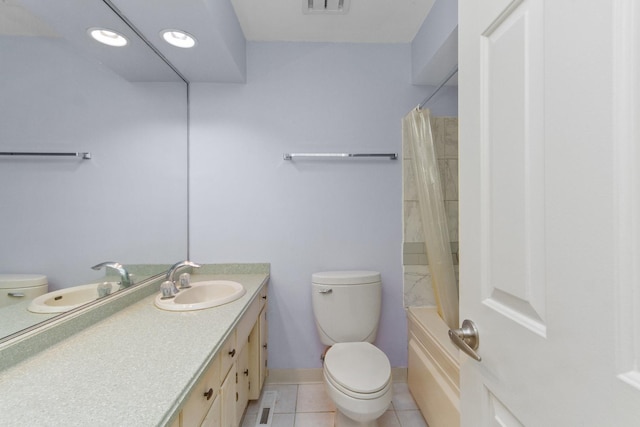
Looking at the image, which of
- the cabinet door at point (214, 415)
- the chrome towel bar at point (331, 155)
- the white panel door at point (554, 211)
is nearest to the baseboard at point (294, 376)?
the cabinet door at point (214, 415)

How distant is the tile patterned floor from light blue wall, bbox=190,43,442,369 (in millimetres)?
156

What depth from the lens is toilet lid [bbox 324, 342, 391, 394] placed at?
4.08 ft

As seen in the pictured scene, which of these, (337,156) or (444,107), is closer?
(337,156)

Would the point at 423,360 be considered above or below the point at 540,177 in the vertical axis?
below

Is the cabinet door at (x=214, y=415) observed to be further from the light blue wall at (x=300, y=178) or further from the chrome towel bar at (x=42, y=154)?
the chrome towel bar at (x=42, y=154)

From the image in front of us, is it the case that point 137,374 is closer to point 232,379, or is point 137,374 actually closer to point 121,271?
point 232,379

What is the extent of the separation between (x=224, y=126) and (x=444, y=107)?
5.35 feet

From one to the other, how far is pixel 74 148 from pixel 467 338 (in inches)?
61.2

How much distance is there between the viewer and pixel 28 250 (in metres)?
0.90

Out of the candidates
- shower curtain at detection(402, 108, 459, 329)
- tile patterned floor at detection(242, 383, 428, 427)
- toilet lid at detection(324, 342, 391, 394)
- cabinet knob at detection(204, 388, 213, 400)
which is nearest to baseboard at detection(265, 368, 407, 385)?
tile patterned floor at detection(242, 383, 428, 427)

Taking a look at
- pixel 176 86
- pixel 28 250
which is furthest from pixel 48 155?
pixel 176 86

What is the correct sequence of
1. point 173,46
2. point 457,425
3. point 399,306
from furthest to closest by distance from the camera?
point 399,306 → point 173,46 → point 457,425

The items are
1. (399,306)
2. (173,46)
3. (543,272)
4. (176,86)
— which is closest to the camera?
(543,272)

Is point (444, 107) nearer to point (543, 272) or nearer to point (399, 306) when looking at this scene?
point (399, 306)
